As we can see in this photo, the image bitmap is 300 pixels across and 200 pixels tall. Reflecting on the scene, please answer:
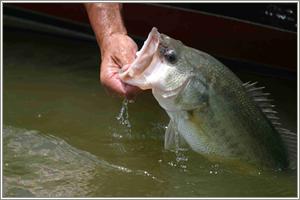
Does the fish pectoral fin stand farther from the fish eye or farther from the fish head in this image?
the fish eye

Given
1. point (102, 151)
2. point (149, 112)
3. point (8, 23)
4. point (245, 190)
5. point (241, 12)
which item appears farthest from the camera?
point (8, 23)

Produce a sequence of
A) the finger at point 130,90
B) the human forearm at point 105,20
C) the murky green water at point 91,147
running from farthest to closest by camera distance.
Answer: the human forearm at point 105,20 → the murky green water at point 91,147 → the finger at point 130,90

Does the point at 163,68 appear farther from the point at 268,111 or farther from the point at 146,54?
the point at 268,111

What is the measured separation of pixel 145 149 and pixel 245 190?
82cm

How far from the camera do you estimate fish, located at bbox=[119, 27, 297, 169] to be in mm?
3066

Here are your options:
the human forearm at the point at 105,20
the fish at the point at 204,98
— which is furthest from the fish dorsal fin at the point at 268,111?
the human forearm at the point at 105,20

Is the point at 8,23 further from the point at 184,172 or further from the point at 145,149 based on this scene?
the point at 184,172

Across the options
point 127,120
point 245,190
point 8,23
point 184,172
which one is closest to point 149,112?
point 127,120

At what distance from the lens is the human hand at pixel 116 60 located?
3252 mm

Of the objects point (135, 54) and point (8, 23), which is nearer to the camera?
point (135, 54)

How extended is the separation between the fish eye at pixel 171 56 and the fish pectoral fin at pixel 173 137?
343 mm

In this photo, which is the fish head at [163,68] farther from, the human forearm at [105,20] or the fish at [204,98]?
the human forearm at [105,20]

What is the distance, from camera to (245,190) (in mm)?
3381

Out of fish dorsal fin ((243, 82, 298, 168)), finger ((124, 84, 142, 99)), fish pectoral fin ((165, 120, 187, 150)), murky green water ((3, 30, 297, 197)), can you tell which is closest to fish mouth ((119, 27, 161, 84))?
finger ((124, 84, 142, 99))
